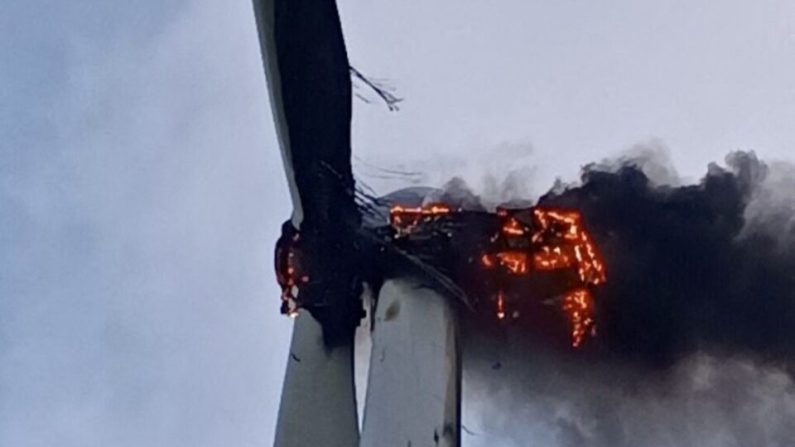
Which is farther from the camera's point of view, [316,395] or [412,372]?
[316,395]

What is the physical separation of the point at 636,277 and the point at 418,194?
116 inches

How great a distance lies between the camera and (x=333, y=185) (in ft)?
47.6

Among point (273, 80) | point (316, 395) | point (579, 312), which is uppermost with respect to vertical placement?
point (273, 80)

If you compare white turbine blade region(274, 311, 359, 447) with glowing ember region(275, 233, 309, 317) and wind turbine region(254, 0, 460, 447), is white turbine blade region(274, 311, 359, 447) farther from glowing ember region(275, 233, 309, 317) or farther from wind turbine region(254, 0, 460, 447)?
glowing ember region(275, 233, 309, 317)

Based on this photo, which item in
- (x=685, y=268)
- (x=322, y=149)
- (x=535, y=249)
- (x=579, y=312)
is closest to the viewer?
(x=322, y=149)

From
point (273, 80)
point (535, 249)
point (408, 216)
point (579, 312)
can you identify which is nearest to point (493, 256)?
point (535, 249)

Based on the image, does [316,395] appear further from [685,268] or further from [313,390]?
[685,268]

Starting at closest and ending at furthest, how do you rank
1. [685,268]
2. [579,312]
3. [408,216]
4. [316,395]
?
1. [316,395]
2. [408,216]
3. [579,312]
4. [685,268]

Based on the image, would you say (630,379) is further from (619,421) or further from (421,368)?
(421,368)

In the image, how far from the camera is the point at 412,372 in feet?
44.8

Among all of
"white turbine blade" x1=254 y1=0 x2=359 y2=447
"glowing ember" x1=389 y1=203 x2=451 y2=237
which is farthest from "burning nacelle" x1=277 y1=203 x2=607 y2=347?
"white turbine blade" x1=254 y1=0 x2=359 y2=447

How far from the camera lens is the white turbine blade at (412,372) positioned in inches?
518

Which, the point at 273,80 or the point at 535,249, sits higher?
the point at 273,80

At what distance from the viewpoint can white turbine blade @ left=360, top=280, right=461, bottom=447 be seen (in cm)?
1316
